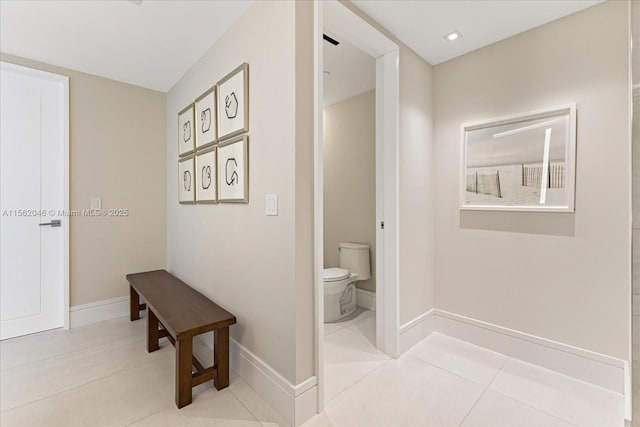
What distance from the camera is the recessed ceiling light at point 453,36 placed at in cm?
205

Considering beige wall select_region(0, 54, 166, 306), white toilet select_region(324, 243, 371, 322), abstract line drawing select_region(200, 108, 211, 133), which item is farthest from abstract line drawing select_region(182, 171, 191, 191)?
white toilet select_region(324, 243, 371, 322)

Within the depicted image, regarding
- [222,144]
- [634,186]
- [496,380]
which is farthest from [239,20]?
[496,380]

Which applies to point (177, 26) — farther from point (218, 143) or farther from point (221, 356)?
point (221, 356)

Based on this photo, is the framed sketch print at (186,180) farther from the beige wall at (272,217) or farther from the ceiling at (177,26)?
the ceiling at (177,26)

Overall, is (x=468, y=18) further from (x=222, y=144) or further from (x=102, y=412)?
(x=102, y=412)

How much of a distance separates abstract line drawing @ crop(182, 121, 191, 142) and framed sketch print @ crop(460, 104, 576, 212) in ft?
7.64

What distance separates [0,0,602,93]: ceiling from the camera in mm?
1802

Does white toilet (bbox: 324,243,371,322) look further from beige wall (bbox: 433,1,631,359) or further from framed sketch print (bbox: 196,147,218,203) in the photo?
framed sketch print (bbox: 196,147,218,203)

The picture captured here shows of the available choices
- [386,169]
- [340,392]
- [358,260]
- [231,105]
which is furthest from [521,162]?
[231,105]

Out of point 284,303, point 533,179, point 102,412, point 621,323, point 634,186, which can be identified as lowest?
point 102,412

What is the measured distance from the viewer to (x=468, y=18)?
6.25ft

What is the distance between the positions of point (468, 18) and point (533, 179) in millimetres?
1150

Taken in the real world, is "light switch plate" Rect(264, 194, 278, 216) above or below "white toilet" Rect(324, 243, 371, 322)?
above

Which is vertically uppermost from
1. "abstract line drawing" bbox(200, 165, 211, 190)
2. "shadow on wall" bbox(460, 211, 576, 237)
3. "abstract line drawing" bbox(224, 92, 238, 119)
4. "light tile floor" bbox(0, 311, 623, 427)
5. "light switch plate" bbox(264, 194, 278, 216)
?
"abstract line drawing" bbox(224, 92, 238, 119)
